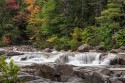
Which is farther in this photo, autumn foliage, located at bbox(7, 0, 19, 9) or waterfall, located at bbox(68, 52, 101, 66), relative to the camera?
autumn foliage, located at bbox(7, 0, 19, 9)

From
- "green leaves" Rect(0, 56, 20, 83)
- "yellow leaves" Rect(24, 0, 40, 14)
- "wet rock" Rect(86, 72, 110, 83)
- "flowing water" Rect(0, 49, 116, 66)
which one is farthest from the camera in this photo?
"yellow leaves" Rect(24, 0, 40, 14)

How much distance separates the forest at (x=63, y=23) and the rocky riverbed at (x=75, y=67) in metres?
2.91

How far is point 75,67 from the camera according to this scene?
67.5ft

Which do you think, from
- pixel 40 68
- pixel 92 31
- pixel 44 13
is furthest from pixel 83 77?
pixel 44 13

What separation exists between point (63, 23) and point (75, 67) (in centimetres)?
2071

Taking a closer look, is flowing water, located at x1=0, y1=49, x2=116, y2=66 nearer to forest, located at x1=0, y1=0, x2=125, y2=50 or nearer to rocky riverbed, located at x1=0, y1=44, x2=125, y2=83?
rocky riverbed, located at x1=0, y1=44, x2=125, y2=83

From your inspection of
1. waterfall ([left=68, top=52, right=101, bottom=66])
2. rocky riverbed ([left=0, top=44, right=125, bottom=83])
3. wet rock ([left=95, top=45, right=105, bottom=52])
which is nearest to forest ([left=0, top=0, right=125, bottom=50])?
wet rock ([left=95, top=45, right=105, bottom=52])

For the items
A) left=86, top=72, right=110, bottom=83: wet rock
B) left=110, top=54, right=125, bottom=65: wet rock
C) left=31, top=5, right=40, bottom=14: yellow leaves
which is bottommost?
left=110, top=54, right=125, bottom=65: wet rock

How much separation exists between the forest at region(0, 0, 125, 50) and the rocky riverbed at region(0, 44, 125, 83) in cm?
291

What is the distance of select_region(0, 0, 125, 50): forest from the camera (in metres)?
33.8

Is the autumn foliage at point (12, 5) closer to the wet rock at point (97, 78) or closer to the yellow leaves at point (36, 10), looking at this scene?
the yellow leaves at point (36, 10)

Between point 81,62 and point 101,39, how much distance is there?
8223 mm

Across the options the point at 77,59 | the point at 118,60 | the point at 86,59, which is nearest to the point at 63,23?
the point at 77,59

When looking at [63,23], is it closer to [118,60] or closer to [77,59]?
[77,59]
